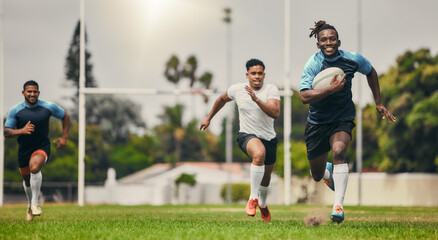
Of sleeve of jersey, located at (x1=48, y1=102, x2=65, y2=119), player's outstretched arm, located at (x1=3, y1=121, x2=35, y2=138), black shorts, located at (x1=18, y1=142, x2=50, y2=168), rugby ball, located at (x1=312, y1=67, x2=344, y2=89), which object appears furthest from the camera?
sleeve of jersey, located at (x1=48, y1=102, x2=65, y2=119)

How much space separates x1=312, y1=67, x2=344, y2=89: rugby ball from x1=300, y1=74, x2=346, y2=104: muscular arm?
0.31 feet

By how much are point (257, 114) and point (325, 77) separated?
5.04ft

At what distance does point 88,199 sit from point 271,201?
13911 millimetres

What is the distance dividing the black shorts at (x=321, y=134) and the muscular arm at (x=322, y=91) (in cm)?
52

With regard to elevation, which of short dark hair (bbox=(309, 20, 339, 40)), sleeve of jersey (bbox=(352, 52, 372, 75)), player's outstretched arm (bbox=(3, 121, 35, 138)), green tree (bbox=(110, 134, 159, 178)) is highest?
short dark hair (bbox=(309, 20, 339, 40))

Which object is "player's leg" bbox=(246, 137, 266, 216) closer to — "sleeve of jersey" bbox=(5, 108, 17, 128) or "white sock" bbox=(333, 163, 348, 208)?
"white sock" bbox=(333, 163, 348, 208)

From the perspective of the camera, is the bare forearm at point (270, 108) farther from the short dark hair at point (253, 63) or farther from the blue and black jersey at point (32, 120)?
the blue and black jersey at point (32, 120)

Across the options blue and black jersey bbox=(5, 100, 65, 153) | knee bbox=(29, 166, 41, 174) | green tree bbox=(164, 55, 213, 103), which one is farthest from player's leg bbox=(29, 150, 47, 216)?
green tree bbox=(164, 55, 213, 103)

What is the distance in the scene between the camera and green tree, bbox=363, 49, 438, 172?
132ft

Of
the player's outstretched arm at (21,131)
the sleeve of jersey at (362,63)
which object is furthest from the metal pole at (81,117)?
the sleeve of jersey at (362,63)

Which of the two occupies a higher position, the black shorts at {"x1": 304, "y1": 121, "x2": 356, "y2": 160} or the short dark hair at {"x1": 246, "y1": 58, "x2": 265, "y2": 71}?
the short dark hair at {"x1": 246, "y1": 58, "x2": 265, "y2": 71}

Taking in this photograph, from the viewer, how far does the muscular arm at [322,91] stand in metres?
7.45

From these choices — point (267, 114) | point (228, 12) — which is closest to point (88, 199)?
point (228, 12)

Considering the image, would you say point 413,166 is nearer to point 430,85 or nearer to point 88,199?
point 430,85
